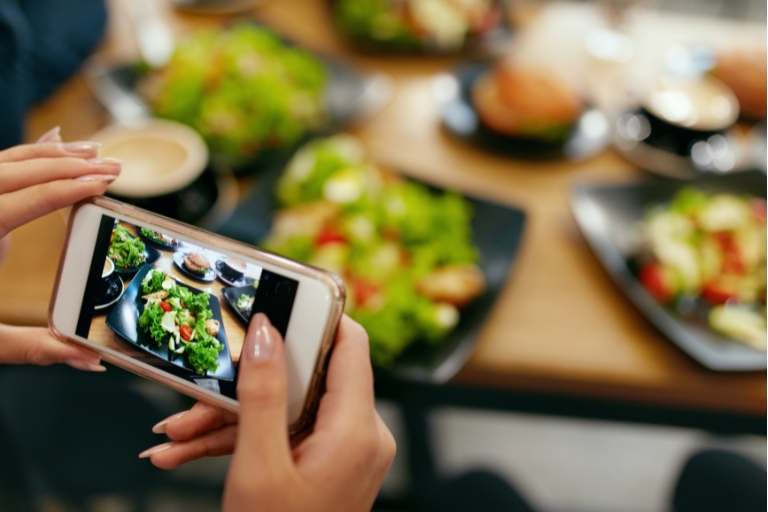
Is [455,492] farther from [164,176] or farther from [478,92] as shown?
[478,92]

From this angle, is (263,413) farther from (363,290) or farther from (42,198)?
(363,290)

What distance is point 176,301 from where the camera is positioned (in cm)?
43

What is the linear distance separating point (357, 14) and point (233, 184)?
779 mm

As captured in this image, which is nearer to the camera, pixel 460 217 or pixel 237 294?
pixel 237 294

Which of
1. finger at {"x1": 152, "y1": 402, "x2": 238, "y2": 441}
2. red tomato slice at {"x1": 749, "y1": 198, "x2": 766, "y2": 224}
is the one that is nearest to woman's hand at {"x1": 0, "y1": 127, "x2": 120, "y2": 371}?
finger at {"x1": 152, "y1": 402, "x2": 238, "y2": 441}

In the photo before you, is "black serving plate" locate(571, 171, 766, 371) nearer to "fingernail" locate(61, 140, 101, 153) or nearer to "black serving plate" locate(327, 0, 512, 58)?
"black serving plate" locate(327, 0, 512, 58)

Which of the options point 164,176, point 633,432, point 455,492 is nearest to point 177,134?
point 164,176

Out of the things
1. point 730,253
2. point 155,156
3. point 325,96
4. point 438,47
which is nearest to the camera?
point 155,156

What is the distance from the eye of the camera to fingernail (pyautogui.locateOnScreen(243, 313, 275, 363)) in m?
0.39

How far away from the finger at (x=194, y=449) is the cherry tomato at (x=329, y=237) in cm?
56

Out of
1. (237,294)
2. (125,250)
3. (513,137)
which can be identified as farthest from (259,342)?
(513,137)

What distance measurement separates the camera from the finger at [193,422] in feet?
1.47

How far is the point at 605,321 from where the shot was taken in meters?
0.91

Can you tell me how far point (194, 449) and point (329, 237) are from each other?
→ 597 mm
